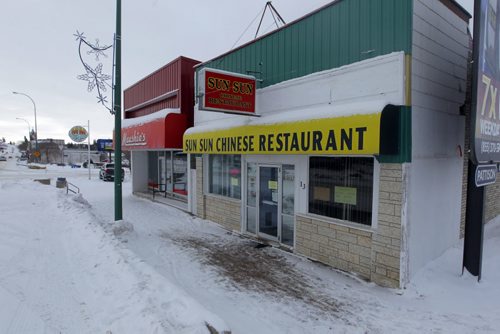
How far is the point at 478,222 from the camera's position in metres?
5.42

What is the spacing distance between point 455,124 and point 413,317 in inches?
176

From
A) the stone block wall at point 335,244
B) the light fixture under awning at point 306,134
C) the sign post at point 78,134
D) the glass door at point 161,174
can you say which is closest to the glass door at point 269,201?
the light fixture under awning at point 306,134

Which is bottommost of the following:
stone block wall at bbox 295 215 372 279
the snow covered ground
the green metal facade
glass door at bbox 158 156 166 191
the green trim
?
the snow covered ground

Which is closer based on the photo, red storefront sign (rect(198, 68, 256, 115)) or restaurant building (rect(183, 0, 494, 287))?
restaurant building (rect(183, 0, 494, 287))

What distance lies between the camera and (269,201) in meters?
8.34

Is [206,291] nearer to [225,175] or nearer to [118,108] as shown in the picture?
[225,175]

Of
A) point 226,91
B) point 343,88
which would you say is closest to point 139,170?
point 226,91

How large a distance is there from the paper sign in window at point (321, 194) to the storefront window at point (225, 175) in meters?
3.09

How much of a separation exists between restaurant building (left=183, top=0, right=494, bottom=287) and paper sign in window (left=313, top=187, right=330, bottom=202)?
2cm

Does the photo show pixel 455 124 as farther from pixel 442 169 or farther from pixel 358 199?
pixel 358 199

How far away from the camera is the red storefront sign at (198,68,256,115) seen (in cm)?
725

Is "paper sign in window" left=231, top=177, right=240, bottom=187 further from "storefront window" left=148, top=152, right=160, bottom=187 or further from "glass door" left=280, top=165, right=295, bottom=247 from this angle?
"storefront window" left=148, top=152, right=160, bottom=187

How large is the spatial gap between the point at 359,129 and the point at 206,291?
12.4ft

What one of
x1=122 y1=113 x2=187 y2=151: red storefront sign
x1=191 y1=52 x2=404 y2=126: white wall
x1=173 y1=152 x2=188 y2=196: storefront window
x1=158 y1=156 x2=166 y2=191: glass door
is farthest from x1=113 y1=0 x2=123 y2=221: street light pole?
x1=158 y1=156 x2=166 y2=191: glass door
